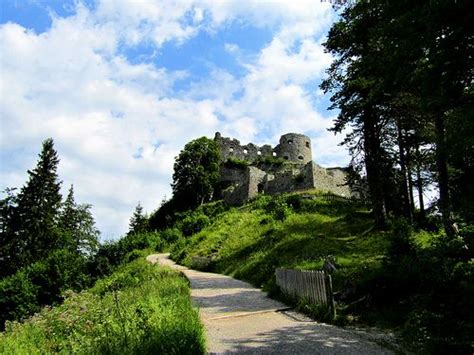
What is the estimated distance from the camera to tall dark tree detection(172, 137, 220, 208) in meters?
51.0

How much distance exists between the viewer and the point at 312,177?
37.5 metres

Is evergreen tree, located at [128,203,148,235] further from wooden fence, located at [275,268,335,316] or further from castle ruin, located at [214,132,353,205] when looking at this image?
wooden fence, located at [275,268,335,316]

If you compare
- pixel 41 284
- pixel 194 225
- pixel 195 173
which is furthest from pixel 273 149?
pixel 41 284

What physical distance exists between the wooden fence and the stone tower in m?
46.1

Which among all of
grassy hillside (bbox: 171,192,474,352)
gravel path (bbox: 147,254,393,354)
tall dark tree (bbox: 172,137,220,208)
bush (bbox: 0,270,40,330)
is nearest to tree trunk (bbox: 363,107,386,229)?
grassy hillside (bbox: 171,192,474,352)

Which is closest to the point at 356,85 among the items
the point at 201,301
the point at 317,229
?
the point at 317,229

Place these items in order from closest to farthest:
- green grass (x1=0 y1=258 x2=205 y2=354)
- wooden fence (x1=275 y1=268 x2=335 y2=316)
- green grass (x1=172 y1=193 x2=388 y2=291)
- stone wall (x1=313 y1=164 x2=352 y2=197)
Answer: green grass (x1=0 y1=258 x2=205 y2=354)
wooden fence (x1=275 y1=268 x2=335 y2=316)
green grass (x1=172 y1=193 x2=388 y2=291)
stone wall (x1=313 y1=164 x2=352 y2=197)

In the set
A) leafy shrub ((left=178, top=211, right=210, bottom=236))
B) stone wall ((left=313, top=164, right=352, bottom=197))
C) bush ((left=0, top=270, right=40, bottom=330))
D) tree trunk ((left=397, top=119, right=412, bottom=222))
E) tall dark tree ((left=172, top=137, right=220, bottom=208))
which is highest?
tall dark tree ((left=172, top=137, right=220, bottom=208))

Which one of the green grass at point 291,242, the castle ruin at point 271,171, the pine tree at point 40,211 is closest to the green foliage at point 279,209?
the green grass at point 291,242

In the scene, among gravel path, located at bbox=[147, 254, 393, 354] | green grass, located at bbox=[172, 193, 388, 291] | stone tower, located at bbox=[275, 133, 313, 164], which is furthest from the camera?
stone tower, located at bbox=[275, 133, 313, 164]

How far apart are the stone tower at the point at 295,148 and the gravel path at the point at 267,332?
153 feet

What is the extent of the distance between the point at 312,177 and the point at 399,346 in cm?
3077

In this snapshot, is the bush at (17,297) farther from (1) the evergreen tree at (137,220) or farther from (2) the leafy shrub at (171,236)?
(1) the evergreen tree at (137,220)

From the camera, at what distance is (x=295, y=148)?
193 feet
